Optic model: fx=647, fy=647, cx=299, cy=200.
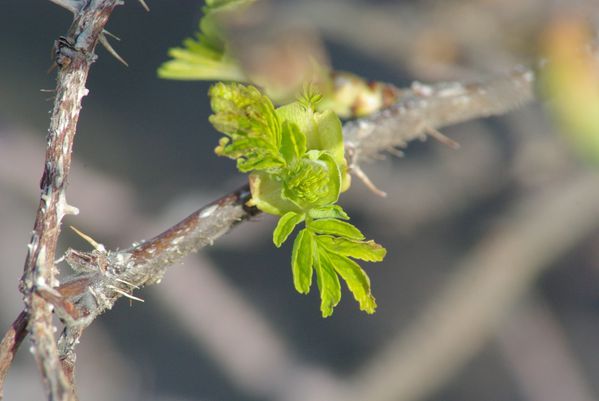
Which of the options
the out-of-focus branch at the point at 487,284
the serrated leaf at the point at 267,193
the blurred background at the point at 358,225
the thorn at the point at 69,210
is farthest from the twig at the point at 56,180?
the out-of-focus branch at the point at 487,284

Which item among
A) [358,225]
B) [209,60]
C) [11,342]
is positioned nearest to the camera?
[11,342]

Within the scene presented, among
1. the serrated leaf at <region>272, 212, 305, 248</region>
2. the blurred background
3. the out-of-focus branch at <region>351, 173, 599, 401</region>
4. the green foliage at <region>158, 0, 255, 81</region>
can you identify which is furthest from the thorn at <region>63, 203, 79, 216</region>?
the out-of-focus branch at <region>351, 173, 599, 401</region>

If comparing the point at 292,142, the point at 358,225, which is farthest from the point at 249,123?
the point at 358,225

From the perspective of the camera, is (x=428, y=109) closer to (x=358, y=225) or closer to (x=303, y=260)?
(x=303, y=260)

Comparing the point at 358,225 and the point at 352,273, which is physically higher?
the point at 358,225

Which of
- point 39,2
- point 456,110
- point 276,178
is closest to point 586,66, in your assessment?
point 456,110

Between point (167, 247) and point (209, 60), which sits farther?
point (209, 60)

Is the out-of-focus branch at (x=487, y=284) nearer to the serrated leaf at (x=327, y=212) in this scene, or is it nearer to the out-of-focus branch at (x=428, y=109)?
the out-of-focus branch at (x=428, y=109)

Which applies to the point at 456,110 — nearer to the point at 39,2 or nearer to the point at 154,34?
the point at 154,34
